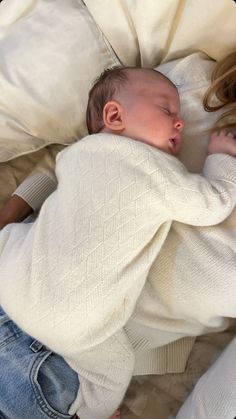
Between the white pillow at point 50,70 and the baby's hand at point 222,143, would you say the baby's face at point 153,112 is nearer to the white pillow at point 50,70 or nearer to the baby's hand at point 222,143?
the baby's hand at point 222,143

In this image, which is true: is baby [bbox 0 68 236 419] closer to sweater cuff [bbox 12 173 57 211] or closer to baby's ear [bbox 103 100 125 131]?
baby's ear [bbox 103 100 125 131]

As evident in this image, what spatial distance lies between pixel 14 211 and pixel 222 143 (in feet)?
1.49

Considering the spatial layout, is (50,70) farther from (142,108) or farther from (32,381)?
(32,381)

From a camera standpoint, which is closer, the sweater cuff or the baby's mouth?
the baby's mouth

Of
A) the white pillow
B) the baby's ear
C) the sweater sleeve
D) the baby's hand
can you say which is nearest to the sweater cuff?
the sweater sleeve

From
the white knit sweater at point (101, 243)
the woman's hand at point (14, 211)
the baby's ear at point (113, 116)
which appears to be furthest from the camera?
the woman's hand at point (14, 211)

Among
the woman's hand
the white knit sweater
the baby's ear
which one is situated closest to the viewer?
the white knit sweater

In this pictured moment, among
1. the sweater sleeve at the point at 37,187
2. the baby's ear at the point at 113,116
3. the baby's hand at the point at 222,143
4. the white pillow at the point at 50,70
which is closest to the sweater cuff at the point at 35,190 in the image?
the sweater sleeve at the point at 37,187

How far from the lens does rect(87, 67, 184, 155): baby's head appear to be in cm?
107

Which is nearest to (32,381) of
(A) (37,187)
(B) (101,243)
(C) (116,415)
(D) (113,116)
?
(C) (116,415)

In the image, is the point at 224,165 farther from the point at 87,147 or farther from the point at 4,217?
the point at 4,217

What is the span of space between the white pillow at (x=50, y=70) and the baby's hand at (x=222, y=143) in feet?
1.02

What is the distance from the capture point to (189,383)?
3.85ft

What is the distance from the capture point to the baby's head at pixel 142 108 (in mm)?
1072
